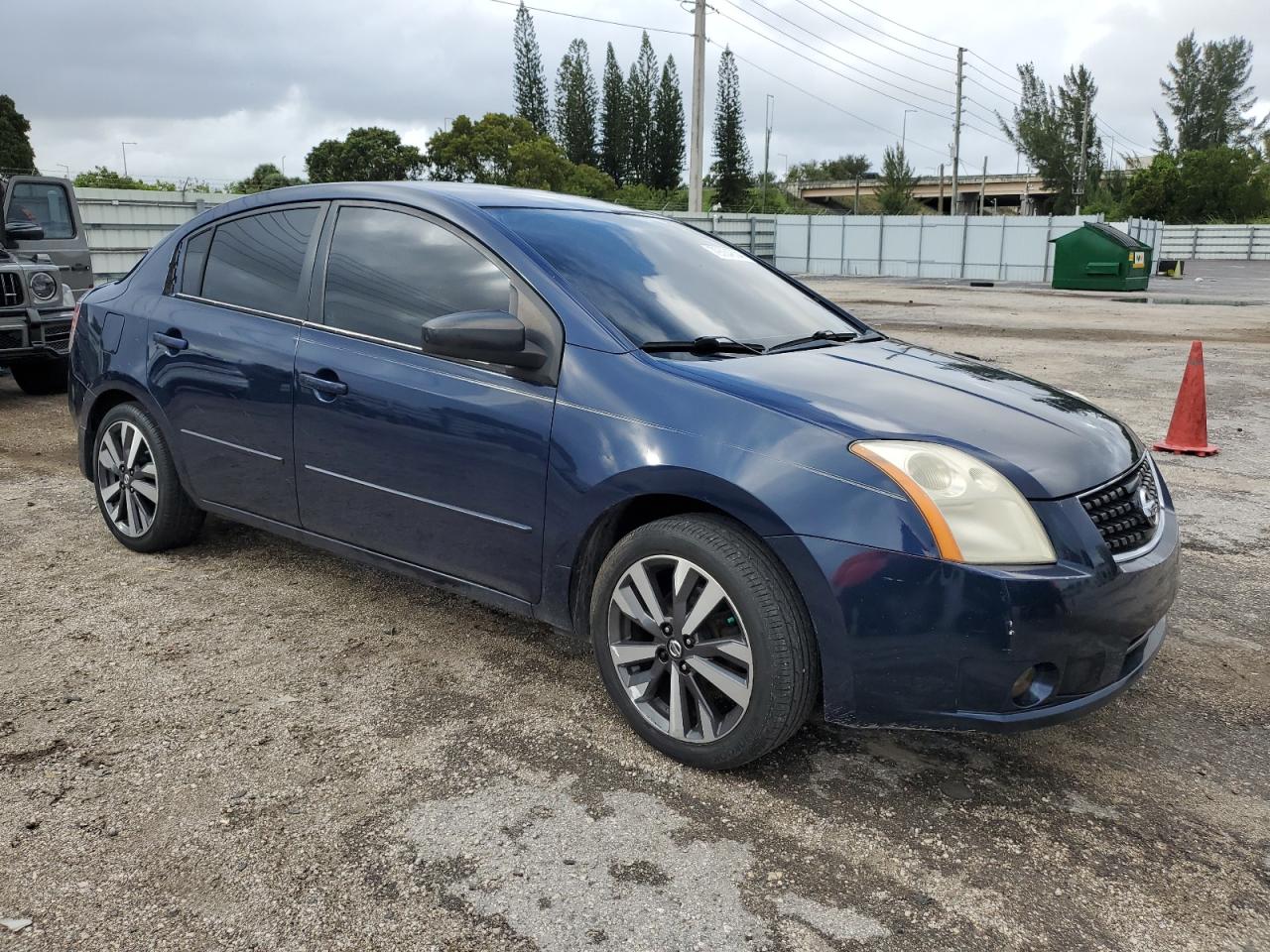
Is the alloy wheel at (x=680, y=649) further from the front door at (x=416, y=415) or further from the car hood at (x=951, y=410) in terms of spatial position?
the car hood at (x=951, y=410)

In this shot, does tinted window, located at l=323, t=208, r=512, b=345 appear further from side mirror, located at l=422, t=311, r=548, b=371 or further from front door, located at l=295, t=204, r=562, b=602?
side mirror, located at l=422, t=311, r=548, b=371

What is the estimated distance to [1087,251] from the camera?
91.4 feet

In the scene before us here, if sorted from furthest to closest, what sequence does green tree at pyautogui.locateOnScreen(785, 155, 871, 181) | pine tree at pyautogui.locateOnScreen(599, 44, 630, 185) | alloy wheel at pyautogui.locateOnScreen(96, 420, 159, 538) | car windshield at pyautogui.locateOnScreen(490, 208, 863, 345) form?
green tree at pyautogui.locateOnScreen(785, 155, 871, 181), pine tree at pyautogui.locateOnScreen(599, 44, 630, 185), alloy wheel at pyautogui.locateOnScreen(96, 420, 159, 538), car windshield at pyautogui.locateOnScreen(490, 208, 863, 345)

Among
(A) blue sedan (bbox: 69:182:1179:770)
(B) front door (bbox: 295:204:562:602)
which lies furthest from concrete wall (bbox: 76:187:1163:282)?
(B) front door (bbox: 295:204:562:602)

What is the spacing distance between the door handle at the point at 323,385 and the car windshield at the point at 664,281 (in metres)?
0.80

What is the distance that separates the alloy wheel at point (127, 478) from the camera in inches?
179

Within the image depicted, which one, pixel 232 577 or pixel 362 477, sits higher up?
pixel 362 477

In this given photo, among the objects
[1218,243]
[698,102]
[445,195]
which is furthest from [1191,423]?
[1218,243]

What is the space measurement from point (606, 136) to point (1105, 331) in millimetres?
85642

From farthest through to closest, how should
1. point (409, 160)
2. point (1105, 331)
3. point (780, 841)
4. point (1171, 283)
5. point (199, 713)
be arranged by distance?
point (409, 160), point (1171, 283), point (1105, 331), point (199, 713), point (780, 841)

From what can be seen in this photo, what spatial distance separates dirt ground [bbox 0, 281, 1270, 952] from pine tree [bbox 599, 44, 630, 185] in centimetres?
9546

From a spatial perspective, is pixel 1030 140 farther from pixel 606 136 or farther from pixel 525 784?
pixel 525 784

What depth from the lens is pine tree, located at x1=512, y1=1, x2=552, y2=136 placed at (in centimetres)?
8920

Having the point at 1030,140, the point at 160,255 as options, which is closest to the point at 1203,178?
the point at 1030,140
